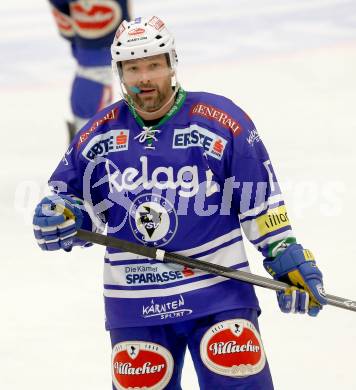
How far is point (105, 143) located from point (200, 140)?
0.28 m

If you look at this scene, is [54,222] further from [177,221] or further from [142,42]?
[142,42]

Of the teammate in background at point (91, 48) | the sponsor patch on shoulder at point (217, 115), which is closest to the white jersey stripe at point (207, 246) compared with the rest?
the sponsor patch on shoulder at point (217, 115)

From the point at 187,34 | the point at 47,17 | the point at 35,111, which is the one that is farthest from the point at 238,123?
the point at 47,17

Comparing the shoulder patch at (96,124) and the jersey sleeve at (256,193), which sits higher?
the shoulder patch at (96,124)

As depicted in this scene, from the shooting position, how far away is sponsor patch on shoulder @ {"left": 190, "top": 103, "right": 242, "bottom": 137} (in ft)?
11.7

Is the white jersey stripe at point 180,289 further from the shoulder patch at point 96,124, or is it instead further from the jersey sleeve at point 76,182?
the shoulder patch at point 96,124

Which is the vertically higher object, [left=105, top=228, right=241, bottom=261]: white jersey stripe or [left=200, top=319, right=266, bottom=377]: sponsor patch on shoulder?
[left=105, top=228, right=241, bottom=261]: white jersey stripe

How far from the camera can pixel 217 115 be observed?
141 inches

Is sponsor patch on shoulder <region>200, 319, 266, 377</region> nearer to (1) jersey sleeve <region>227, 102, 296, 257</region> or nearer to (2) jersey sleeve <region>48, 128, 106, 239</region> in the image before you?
(1) jersey sleeve <region>227, 102, 296, 257</region>

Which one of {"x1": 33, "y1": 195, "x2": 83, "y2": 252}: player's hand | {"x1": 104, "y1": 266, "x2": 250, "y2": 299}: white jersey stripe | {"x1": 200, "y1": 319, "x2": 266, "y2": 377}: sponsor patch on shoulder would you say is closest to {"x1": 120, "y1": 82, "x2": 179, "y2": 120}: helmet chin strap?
{"x1": 33, "y1": 195, "x2": 83, "y2": 252}: player's hand

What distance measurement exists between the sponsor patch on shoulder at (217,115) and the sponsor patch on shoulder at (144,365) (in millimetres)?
631

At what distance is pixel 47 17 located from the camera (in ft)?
36.6

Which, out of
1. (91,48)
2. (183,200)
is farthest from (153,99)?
(91,48)

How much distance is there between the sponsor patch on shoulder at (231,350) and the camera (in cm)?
351
